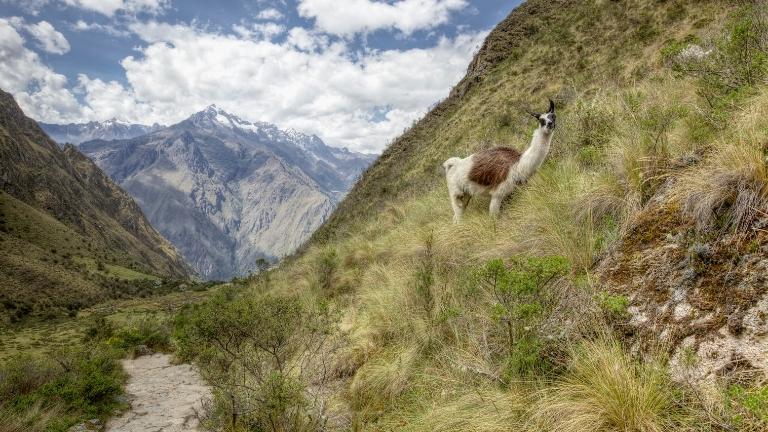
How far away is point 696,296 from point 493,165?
15.3 feet

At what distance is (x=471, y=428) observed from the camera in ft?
8.33

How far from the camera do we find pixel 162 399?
28.3 ft

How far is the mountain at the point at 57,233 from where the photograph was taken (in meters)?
75.3

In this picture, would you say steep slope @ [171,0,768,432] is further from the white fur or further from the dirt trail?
the dirt trail

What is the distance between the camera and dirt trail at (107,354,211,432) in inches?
267

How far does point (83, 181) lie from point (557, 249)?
214 meters

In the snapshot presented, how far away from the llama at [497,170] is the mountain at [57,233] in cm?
8543

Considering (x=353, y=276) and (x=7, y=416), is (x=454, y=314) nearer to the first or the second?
(x=353, y=276)

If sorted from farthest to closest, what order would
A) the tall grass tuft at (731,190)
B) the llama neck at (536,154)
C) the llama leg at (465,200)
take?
the llama leg at (465,200) → the llama neck at (536,154) → the tall grass tuft at (731,190)

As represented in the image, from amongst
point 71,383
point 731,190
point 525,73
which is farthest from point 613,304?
point 525,73

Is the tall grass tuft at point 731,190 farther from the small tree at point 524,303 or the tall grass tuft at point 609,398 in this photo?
the tall grass tuft at point 609,398

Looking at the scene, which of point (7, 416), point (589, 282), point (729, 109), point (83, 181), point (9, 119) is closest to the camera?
point (589, 282)

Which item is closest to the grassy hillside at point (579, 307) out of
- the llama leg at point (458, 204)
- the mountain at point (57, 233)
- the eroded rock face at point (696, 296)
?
the eroded rock face at point (696, 296)

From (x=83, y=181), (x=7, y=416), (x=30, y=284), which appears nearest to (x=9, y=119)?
(x=83, y=181)
